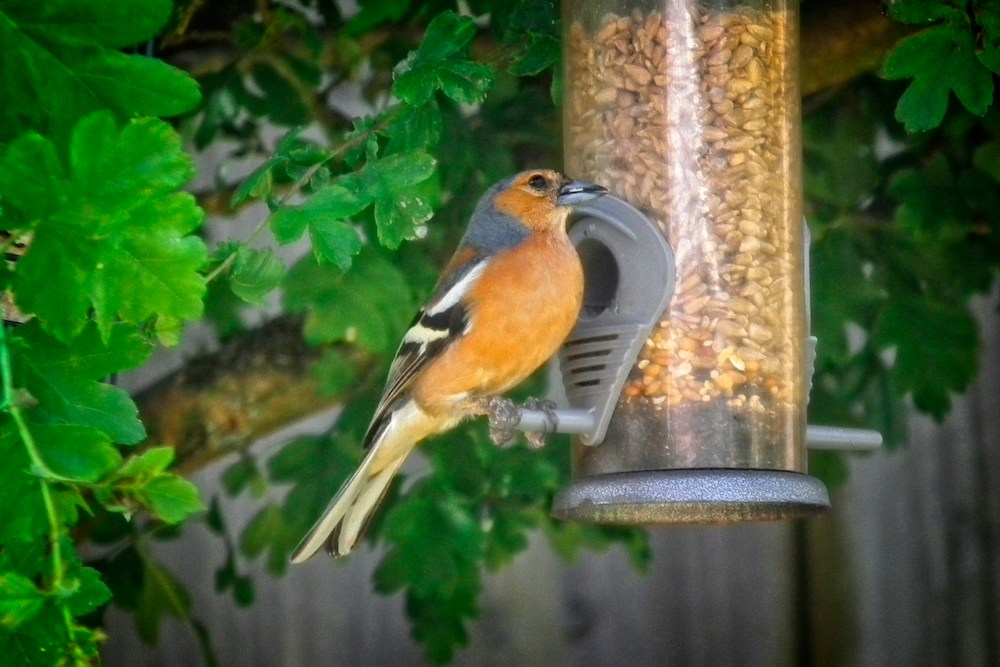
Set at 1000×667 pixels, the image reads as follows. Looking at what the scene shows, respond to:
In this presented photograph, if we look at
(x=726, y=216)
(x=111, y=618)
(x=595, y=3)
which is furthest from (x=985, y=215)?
(x=111, y=618)

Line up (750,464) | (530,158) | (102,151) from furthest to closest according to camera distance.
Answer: (530,158) → (750,464) → (102,151)

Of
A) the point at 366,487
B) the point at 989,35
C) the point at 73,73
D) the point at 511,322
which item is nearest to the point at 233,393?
the point at 366,487

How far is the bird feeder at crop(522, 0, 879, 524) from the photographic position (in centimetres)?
412

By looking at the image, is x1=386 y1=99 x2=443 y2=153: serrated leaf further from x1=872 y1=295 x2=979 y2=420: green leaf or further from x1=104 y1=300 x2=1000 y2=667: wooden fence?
x1=104 y1=300 x2=1000 y2=667: wooden fence

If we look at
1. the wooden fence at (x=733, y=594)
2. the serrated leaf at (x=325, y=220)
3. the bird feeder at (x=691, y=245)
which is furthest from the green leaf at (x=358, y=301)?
the wooden fence at (x=733, y=594)

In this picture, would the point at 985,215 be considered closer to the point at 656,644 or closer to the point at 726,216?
the point at 726,216

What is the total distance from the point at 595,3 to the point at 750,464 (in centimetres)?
134

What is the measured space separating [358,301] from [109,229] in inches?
74.9

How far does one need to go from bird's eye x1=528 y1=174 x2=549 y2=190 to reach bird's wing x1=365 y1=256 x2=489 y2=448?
0.98ft

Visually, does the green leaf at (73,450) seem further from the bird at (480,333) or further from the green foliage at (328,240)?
the bird at (480,333)

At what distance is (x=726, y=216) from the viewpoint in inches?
166

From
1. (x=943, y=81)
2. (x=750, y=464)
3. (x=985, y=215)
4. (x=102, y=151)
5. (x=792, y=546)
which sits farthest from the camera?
(x=792, y=546)

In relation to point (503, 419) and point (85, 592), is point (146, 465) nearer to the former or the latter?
point (85, 592)

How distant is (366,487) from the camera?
15.0 ft
